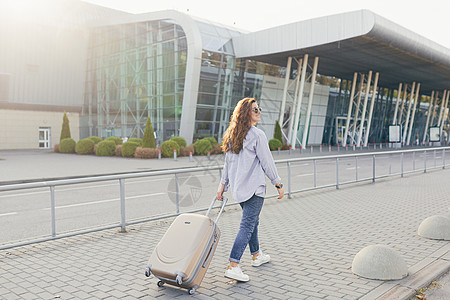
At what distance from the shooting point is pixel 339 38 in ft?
81.0

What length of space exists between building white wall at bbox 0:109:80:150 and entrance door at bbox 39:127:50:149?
0.42 m

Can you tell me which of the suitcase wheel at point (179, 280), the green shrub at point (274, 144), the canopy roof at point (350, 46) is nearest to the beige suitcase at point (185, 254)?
the suitcase wheel at point (179, 280)

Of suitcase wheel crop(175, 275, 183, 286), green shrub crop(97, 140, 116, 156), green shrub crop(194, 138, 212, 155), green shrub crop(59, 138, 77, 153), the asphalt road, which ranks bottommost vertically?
green shrub crop(59, 138, 77, 153)

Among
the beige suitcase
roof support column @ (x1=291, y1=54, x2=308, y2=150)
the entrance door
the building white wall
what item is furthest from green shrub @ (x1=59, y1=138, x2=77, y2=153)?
the beige suitcase

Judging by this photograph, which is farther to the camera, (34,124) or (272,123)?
(34,124)

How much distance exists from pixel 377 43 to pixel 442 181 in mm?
15008

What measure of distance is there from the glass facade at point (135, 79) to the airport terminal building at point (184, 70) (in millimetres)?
93

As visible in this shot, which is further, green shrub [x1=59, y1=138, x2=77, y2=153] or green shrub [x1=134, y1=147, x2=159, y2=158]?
green shrub [x1=59, y1=138, x2=77, y2=153]

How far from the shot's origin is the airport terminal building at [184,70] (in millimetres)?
28406

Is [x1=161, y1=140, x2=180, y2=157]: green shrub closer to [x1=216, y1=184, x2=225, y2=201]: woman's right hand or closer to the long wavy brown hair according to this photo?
[x1=216, y1=184, x2=225, y2=201]: woman's right hand

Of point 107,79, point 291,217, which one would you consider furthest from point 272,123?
point 291,217

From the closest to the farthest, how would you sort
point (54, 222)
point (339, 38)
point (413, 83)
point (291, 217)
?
point (54, 222) < point (291, 217) < point (339, 38) < point (413, 83)

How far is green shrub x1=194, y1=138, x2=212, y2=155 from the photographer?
92.1 feet

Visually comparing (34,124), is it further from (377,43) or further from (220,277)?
(220,277)
